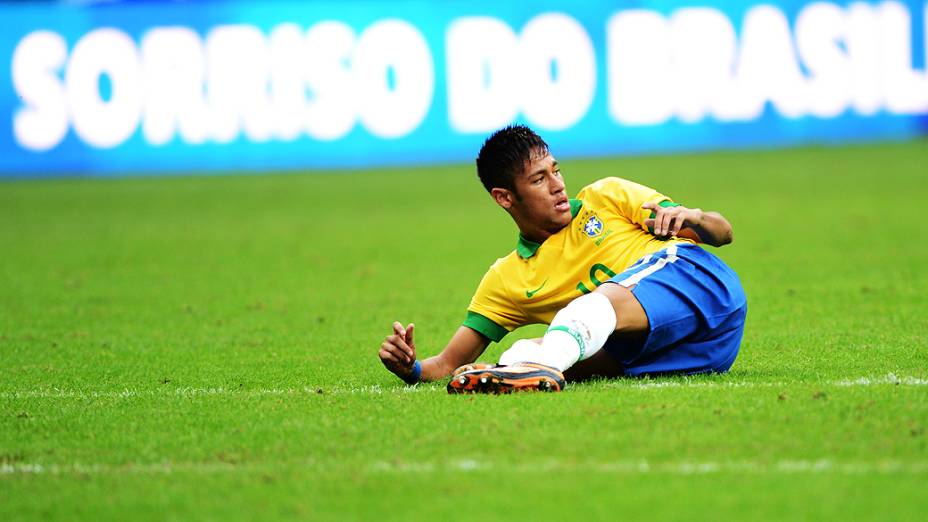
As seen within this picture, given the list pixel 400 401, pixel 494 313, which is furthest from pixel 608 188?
pixel 400 401

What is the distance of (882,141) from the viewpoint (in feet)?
73.7

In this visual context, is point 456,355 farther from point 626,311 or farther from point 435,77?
point 435,77

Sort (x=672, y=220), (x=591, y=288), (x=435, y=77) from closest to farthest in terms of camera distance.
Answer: (x=672, y=220), (x=591, y=288), (x=435, y=77)

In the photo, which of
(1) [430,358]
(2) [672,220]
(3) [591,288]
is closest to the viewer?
(2) [672,220]

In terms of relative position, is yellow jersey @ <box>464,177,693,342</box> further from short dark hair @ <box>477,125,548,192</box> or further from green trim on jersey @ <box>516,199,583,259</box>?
short dark hair @ <box>477,125,548,192</box>

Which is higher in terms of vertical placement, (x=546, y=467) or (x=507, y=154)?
(x=507, y=154)

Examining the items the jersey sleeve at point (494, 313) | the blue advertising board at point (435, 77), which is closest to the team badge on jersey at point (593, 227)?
the jersey sleeve at point (494, 313)

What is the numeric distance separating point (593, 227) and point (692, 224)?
43 cm

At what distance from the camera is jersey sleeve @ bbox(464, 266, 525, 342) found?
5.92 m

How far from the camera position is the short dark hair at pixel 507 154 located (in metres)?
5.77

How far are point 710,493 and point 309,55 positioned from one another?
18.5 metres

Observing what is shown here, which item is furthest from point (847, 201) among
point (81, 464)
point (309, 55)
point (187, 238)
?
point (81, 464)

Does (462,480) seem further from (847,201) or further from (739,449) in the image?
(847,201)

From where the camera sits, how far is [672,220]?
18.3 ft
